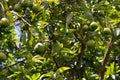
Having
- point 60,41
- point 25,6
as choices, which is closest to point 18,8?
point 25,6

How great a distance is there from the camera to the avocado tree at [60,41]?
226 centimetres

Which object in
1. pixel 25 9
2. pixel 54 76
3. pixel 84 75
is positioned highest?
pixel 25 9

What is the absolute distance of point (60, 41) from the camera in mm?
2508

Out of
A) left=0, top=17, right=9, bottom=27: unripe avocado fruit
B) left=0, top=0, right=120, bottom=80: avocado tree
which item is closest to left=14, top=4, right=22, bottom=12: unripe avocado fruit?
left=0, top=0, right=120, bottom=80: avocado tree

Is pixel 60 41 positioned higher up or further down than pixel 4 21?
further down

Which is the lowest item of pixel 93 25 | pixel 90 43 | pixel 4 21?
pixel 90 43

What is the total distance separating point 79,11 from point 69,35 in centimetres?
47

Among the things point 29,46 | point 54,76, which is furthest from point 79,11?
point 54,76

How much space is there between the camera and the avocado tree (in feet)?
7.40

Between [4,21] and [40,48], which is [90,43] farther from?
[4,21]

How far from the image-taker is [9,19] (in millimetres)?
2271

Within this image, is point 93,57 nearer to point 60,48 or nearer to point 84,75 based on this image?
point 84,75

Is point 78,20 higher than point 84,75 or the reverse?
higher

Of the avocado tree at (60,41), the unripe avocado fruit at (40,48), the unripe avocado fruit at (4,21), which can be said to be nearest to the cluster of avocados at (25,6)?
the avocado tree at (60,41)
